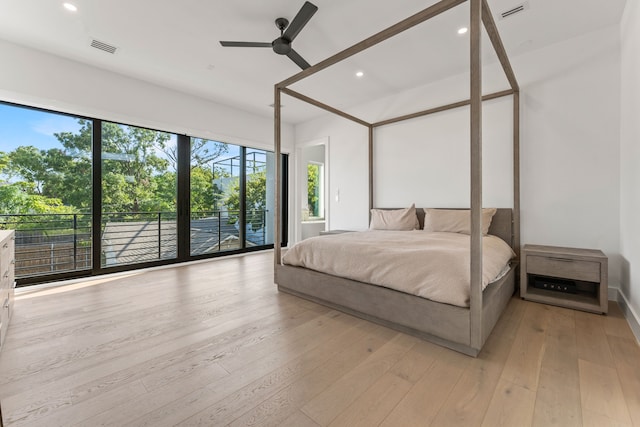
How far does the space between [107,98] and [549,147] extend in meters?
5.37

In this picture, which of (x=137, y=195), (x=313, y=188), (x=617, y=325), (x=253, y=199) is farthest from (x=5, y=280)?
(x=313, y=188)

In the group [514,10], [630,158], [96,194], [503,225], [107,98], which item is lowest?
[503,225]

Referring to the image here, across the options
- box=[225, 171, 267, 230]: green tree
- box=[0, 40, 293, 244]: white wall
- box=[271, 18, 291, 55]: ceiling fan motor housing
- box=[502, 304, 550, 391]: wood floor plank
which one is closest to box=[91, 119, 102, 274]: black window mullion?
box=[0, 40, 293, 244]: white wall

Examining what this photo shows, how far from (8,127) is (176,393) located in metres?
3.77

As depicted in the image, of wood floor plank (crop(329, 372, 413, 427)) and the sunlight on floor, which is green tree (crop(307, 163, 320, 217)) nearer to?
the sunlight on floor

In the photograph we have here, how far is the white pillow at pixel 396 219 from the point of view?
3.72 meters

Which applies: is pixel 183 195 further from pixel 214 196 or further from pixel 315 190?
pixel 315 190

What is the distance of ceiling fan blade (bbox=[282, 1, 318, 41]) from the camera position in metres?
2.11

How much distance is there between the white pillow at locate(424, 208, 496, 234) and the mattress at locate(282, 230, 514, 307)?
1.35 ft

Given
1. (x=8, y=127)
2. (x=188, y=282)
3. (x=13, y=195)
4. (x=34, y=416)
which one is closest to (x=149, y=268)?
(x=188, y=282)

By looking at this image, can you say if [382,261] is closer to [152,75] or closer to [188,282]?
[188,282]

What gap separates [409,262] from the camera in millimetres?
2025

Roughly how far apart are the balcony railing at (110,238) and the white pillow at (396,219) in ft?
8.90

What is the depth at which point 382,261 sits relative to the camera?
216 cm
